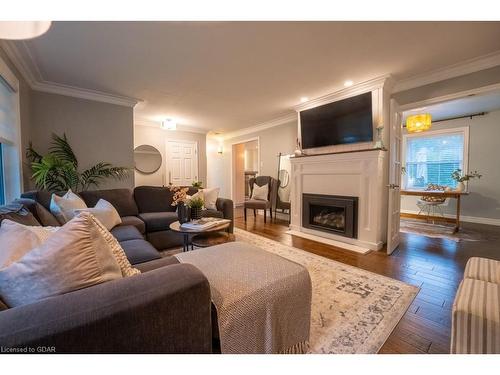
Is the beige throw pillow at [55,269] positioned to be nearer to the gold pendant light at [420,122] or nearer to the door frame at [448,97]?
the door frame at [448,97]

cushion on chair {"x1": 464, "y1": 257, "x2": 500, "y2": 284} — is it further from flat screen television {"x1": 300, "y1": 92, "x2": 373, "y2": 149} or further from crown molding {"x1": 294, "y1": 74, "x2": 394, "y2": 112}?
crown molding {"x1": 294, "y1": 74, "x2": 394, "y2": 112}

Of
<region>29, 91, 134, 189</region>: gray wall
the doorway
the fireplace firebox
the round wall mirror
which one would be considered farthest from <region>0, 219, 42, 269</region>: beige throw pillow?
the doorway

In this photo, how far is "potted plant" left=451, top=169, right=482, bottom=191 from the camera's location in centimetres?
406

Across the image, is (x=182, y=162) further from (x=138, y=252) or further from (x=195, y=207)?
(x=138, y=252)

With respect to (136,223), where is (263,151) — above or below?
above

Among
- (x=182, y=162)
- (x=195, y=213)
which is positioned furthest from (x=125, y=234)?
(x=182, y=162)

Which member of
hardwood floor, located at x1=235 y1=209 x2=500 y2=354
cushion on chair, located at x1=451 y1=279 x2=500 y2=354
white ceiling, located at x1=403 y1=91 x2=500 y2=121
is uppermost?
white ceiling, located at x1=403 y1=91 x2=500 y2=121

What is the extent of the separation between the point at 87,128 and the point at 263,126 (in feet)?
11.3

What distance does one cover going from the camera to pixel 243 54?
2213 mm

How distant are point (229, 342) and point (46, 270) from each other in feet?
2.47

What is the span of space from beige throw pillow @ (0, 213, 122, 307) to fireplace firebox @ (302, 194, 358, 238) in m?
3.05

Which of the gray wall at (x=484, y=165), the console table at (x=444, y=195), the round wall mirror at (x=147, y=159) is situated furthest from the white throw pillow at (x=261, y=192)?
the gray wall at (x=484, y=165)

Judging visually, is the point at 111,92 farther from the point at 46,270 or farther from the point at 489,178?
the point at 489,178
